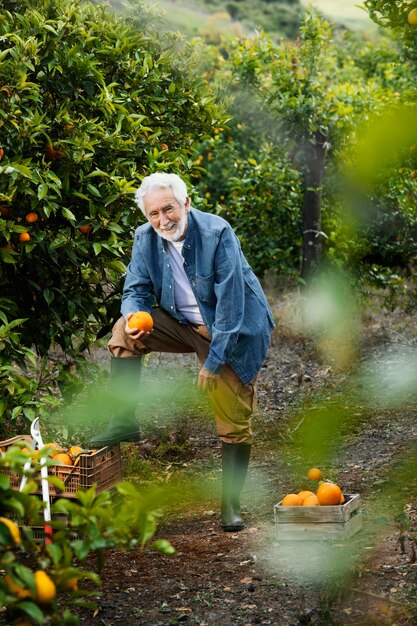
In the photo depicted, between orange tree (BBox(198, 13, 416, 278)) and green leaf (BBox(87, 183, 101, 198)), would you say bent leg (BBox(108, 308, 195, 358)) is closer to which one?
green leaf (BBox(87, 183, 101, 198))

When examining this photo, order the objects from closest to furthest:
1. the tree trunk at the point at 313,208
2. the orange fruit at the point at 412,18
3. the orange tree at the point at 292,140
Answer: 1. the orange fruit at the point at 412,18
2. the orange tree at the point at 292,140
3. the tree trunk at the point at 313,208

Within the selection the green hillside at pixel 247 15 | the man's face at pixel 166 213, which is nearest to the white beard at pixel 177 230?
the man's face at pixel 166 213

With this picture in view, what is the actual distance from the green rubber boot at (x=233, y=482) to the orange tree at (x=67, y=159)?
2.97 feet

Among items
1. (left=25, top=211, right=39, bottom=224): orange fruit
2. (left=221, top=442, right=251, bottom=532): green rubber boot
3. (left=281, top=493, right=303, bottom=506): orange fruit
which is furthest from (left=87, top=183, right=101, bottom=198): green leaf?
(left=281, top=493, right=303, bottom=506): orange fruit

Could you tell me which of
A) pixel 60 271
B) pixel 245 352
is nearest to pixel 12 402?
pixel 60 271

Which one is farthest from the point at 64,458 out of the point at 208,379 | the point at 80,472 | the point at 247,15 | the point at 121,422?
the point at 247,15

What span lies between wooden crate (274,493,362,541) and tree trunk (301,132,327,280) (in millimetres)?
4645

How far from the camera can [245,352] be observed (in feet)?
12.8

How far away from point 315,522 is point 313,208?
4.92m

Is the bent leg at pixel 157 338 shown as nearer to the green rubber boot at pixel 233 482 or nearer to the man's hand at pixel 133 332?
the man's hand at pixel 133 332

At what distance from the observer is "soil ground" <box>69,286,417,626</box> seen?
111 inches

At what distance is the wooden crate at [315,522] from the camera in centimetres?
364

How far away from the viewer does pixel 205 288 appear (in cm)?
389

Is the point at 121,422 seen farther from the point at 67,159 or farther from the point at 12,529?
the point at 12,529
